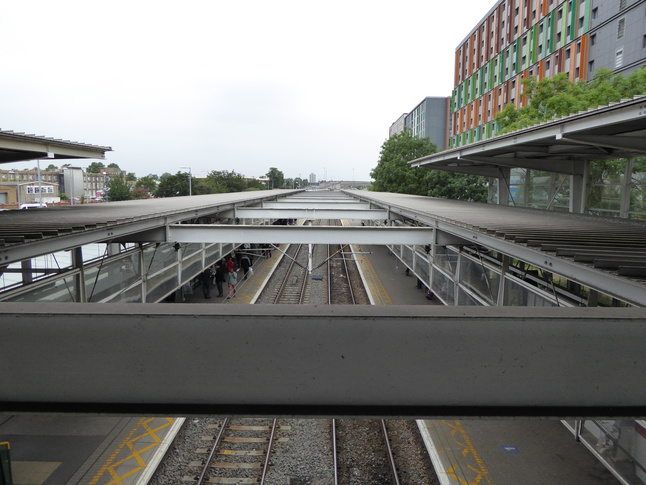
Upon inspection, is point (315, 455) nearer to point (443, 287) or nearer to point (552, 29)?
point (443, 287)

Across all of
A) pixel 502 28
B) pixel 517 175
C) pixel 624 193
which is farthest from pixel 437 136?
pixel 624 193

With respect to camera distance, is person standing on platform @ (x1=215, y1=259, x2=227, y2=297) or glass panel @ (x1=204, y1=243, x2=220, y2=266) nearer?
glass panel @ (x1=204, y1=243, x2=220, y2=266)

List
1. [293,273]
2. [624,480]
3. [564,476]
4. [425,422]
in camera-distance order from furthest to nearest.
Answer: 1. [293,273]
2. [425,422]
3. [564,476]
4. [624,480]

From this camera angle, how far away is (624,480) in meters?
5.79

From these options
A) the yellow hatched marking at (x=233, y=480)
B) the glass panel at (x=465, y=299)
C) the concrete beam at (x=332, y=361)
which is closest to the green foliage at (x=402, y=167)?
the glass panel at (x=465, y=299)

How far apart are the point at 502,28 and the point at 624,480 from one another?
47024mm

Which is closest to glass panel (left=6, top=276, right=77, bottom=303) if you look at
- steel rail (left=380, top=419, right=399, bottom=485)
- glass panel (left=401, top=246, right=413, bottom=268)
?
steel rail (left=380, top=419, right=399, bottom=485)

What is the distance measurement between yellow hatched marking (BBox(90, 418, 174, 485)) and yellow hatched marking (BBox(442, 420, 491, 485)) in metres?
4.46

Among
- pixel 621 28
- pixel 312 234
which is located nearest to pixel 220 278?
pixel 312 234

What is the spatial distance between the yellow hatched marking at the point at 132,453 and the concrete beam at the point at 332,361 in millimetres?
5680

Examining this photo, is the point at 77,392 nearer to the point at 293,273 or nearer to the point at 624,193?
the point at 624,193

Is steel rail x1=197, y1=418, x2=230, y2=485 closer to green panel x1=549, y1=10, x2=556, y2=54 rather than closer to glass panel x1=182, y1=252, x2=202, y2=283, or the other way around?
glass panel x1=182, y1=252, x2=202, y2=283

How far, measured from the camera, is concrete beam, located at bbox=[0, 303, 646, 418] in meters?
1.35

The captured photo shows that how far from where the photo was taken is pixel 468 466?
6398 mm
